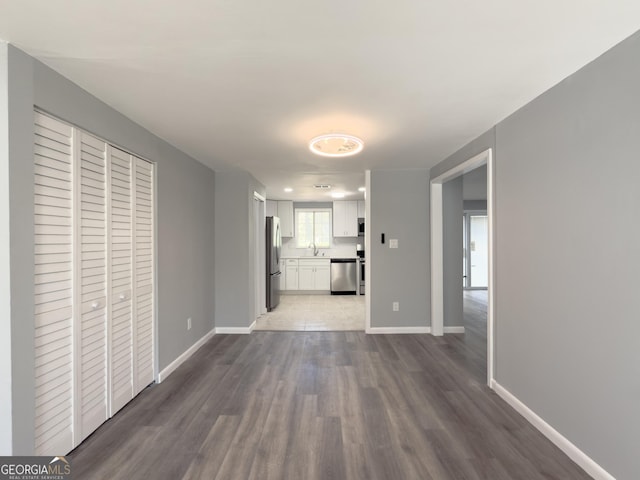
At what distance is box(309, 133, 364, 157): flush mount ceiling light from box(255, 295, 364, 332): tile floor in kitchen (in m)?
2.68

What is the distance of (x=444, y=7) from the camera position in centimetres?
127

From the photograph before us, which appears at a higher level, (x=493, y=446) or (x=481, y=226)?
(x=481, y=226)

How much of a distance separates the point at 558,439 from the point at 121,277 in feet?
10.5

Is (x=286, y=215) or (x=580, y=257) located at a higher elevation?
(x=286, y=215)

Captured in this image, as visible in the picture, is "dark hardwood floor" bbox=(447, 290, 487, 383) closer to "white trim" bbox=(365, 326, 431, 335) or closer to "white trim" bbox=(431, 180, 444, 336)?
"white trim" bbox=(431, 180, 444, 336)

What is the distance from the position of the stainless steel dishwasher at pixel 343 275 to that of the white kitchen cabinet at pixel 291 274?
0.90 metres

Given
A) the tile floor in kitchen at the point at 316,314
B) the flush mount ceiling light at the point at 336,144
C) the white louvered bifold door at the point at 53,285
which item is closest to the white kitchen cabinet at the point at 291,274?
the tile floor in kitchen at the point at 316,314

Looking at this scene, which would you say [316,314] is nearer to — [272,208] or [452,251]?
[452,251]

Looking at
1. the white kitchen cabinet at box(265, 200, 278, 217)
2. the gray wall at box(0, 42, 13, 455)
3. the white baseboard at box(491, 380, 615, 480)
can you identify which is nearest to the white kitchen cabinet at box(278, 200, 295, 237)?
the white kitchen cabinet at box(265, 200, 278, 217)

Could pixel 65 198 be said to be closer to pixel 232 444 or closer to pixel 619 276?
pixel 232 444

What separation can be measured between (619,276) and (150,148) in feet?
11.1

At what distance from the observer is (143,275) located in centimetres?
263

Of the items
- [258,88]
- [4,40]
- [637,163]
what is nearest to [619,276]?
[637,163]

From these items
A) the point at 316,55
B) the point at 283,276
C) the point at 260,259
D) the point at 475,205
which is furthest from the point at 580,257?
the point at 475,205
